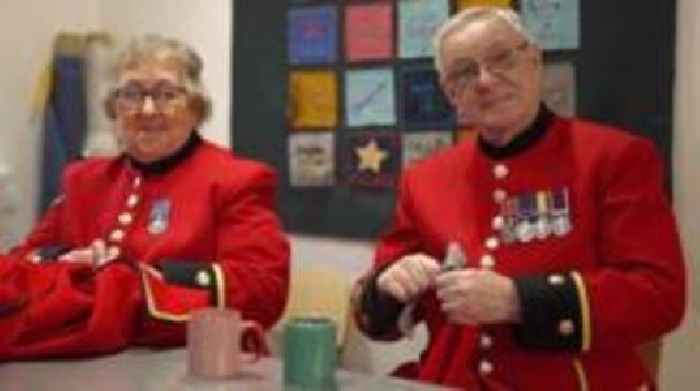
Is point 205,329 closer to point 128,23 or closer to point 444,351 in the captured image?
point 444,351

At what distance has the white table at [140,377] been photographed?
125cm

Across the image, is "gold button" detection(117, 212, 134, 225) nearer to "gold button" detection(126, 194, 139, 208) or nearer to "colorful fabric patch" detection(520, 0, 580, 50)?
"gold button" detection(126, 194, 139, 208)

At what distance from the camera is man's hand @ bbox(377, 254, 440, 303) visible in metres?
1.56

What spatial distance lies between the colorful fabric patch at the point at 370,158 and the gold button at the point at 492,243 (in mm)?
853

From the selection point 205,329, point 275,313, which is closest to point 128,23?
point 275,313

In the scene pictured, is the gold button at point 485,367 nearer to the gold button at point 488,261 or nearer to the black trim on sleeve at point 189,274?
the gold button at point 488,261

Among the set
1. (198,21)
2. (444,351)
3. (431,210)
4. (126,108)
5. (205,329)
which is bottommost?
(444,351)

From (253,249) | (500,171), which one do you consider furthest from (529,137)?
(253,249)

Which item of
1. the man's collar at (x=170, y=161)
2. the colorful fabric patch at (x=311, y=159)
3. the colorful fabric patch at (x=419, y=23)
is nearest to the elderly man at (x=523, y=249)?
the man's collar at (x=170, y=161)

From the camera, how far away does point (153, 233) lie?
6.15 ft

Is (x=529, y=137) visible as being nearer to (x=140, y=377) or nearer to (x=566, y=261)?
(x=566, y=261)

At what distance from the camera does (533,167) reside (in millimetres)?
1678

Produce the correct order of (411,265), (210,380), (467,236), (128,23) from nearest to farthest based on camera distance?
1. (210,380)
2. (411,265)
3. (467,236)
4. (128,23)

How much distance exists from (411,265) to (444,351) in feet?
0.66
